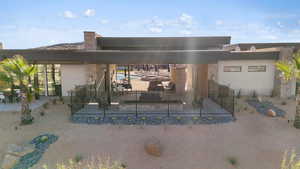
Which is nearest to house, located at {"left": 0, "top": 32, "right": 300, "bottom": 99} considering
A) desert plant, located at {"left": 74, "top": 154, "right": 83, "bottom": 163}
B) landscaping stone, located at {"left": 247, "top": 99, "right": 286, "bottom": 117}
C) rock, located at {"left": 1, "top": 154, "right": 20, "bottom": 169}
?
landscaping stone, located at {"left": 247, "top": 99, "right": 286, "bottom": 117}

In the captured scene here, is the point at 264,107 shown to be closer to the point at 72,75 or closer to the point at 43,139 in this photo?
the point at 43,139

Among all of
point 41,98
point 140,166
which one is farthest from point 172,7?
point 41,98

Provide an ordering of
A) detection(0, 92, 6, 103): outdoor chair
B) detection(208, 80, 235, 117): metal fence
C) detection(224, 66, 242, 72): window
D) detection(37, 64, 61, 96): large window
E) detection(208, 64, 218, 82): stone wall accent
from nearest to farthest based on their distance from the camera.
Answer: detection(208, 80, 235, 117): metal fence
detection(0, 92, 6, 103): outdoor chair
detection(208, 64, 218, 82): stone wall accent
detection(224, 66, 242, 72): window
detection(37, 64, 61, 96): large window

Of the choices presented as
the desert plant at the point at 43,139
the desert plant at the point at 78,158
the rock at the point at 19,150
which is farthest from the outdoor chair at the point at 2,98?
the desert plant at the point at 78,158

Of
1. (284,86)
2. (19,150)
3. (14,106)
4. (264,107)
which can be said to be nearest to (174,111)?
(264,107)

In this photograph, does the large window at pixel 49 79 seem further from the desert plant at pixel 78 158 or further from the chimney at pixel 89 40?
the desert plant at pixel 78 158

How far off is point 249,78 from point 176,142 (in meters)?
10.4

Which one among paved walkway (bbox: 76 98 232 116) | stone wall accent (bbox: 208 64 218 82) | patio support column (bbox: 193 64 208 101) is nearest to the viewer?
paved walkway (bbox: 76 98 232 116)

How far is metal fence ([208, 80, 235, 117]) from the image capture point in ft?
28.7

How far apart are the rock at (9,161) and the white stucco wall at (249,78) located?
13076mm

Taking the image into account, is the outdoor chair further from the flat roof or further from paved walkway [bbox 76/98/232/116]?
the flat roof

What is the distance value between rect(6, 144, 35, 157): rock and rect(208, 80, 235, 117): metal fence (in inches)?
368

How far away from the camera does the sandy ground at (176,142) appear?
5068 millimetres

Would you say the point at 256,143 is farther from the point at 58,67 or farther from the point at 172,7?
the point at 58,67
